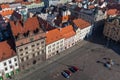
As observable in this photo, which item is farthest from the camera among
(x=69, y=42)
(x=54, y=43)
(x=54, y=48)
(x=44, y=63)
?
(x=69, y=42)

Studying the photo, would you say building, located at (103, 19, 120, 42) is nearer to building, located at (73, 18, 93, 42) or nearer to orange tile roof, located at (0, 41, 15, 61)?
building, located at (73, 18, 93, 42)

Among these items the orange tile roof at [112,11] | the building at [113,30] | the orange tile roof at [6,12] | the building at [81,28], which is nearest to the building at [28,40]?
the building at [81,28]

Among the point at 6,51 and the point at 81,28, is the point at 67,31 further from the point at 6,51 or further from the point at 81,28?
the point at 6,51

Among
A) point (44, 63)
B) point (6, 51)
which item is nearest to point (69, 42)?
point (44, 63)

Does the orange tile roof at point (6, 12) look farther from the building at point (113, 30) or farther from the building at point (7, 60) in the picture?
the building at point (113, 30)

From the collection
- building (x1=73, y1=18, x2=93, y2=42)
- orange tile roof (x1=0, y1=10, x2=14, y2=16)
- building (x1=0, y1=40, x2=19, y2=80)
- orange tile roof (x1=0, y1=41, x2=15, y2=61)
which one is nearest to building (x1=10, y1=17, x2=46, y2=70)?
building (x1=0, y1=40, x2=19, y2=80)
